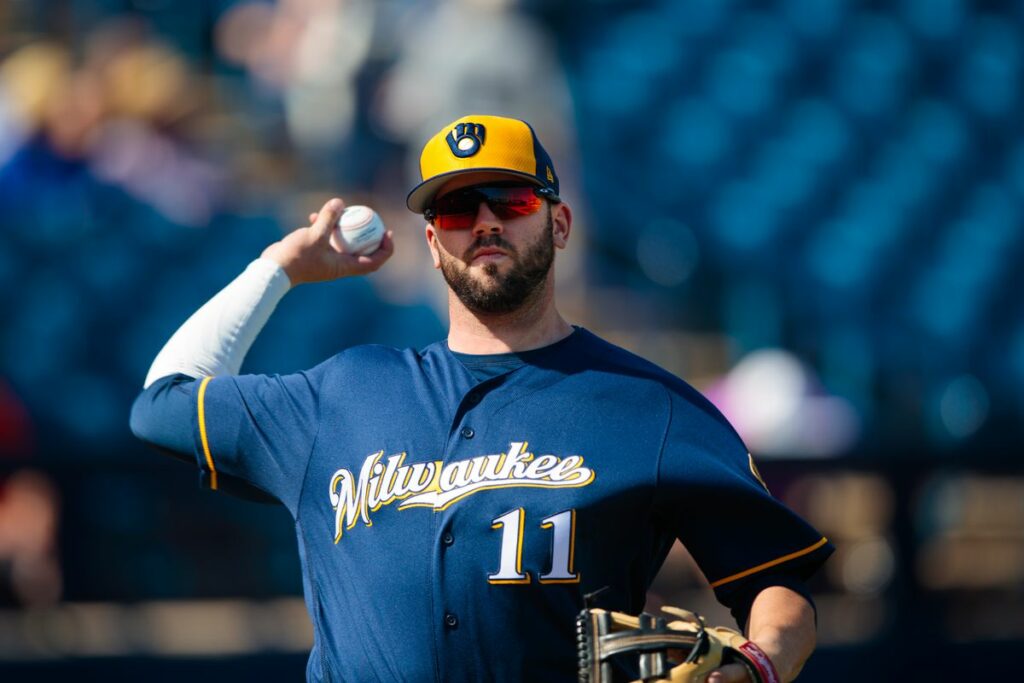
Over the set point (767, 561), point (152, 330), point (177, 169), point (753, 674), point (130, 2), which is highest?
point (130, 2)

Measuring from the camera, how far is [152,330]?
18.4 feet

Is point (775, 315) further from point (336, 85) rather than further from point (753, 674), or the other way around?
point (753, 674)

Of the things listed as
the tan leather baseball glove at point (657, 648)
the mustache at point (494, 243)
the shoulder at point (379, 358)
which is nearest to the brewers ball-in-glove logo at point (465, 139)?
the mustache at point (494, 243)

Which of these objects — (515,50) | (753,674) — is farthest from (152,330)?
(753,674)

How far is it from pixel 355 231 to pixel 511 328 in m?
0.41

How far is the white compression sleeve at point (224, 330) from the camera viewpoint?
7.40ft

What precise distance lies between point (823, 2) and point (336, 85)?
2.58 meters

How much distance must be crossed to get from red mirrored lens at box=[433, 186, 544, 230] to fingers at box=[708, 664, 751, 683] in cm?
71

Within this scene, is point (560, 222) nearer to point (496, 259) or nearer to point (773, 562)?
point (496, 259)

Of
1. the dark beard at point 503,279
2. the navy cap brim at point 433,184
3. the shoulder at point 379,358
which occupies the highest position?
the navy cap brim at point 433,184

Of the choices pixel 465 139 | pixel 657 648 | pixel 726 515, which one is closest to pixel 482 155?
pixel 465 139

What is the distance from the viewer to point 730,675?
5.87 feet

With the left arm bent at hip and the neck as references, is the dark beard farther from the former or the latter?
the left arm bent at hip

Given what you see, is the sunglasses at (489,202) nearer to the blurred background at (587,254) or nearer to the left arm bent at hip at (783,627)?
the left arm bent at hip at (783,627)
